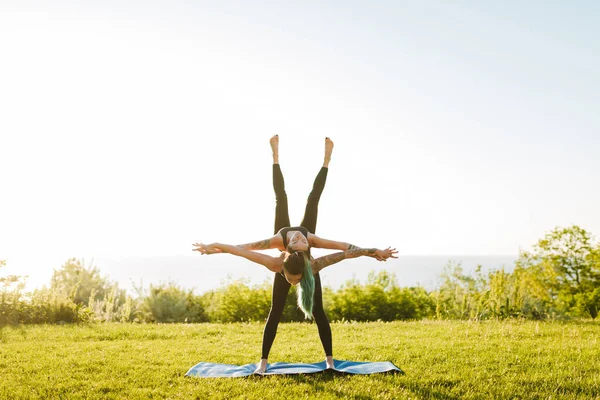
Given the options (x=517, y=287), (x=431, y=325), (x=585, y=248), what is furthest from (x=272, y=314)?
(x=585, y=248)

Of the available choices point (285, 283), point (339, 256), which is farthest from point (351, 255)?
point (285, 283)

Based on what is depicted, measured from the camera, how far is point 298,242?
5.48 metres

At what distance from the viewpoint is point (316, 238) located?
5719 millimetres

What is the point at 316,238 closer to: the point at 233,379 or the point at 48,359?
the point at 233,379

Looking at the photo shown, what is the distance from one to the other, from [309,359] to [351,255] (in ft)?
6.54

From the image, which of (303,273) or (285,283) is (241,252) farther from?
(285,283)

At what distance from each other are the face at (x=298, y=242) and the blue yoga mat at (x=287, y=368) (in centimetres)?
144

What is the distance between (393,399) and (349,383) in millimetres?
652

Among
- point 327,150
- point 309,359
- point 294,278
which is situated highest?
point 327,150

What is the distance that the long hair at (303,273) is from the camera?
5293 millimetres

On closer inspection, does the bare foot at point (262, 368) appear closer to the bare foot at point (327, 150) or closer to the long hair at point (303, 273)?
the long hair at point (303, 273)

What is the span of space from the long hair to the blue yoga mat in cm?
88

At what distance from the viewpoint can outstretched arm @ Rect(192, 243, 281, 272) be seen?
515 centimetres

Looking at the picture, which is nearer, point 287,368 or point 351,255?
point 351,255
